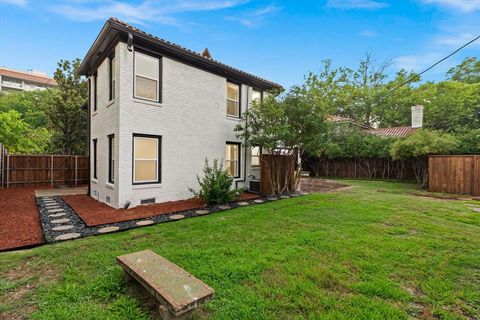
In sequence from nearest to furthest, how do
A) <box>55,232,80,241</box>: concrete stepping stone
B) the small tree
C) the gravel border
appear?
<box>55,232,80,241</box>: concrete stepping stone
the gravel border
the small tree

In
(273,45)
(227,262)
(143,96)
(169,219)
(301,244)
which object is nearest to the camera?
(227,262)

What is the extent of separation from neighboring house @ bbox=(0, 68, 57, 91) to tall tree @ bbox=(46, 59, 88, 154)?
44.3m

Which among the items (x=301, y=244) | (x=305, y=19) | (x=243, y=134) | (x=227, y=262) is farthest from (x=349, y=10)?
(x=227, y=262)

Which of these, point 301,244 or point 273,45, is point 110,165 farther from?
point 273,45

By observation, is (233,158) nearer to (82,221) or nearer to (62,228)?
(82,221)

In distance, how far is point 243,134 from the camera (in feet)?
31.9

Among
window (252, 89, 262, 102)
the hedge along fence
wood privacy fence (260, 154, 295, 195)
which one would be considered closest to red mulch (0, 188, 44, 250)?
wood privacy fence (260, 154, 295, 195)

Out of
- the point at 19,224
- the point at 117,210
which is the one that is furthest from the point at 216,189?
the point at 19,224

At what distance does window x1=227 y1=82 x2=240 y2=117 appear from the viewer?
10259 millimetres

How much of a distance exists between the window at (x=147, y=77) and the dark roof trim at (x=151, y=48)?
376mm

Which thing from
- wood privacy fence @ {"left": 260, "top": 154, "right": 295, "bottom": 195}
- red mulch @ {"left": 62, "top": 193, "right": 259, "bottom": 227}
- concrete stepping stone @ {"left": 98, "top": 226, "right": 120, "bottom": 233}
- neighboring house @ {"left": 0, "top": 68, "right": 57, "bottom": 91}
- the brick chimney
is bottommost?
concrete stepping stone @ {"left": 98, "top": 226, "right": 120, "bottom": 233}

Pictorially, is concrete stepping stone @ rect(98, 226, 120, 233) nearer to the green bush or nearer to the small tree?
the green bush

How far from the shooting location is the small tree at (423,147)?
11.0 meters

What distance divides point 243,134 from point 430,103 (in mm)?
18292
